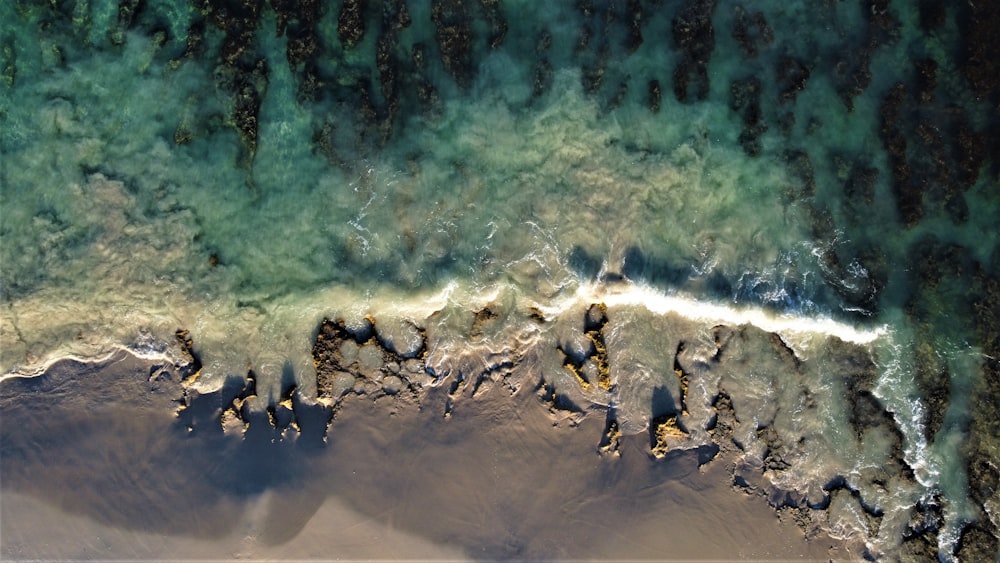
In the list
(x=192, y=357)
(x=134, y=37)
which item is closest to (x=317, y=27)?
(x=134, y=37)

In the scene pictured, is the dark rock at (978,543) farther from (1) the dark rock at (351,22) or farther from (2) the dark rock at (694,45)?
(1) the dark rock at (351,22)

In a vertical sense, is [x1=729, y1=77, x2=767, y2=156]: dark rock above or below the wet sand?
above

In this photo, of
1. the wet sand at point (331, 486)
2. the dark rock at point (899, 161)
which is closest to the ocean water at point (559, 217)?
the dark rock at point (899, 161)

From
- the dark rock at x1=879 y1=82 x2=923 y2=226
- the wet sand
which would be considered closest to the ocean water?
the dark rock at x1=879 y1=82 x2=923 y2=226

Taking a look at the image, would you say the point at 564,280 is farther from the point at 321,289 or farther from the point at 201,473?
the point at 201,473

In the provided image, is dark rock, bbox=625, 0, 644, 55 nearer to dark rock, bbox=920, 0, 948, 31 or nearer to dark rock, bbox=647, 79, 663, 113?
dark rock, bbox=647, 79, 663, 113

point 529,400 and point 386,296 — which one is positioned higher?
point 386,296

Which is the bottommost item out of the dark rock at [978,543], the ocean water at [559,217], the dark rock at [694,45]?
the dark rock at [978,543]
